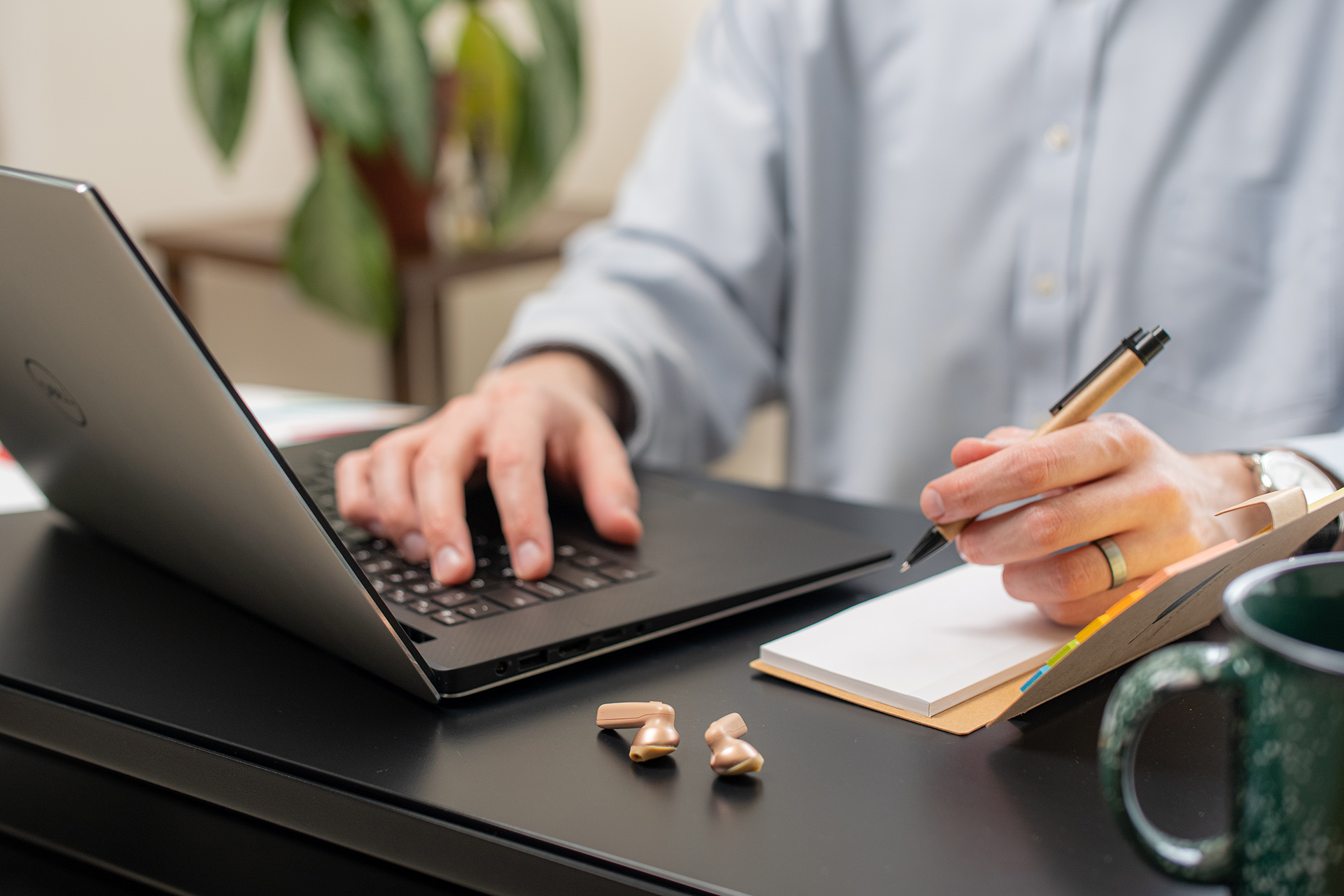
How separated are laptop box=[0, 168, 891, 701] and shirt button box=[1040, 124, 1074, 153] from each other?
18.2 inches

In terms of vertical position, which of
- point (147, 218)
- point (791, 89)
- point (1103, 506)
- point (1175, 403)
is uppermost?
point (147, 218)

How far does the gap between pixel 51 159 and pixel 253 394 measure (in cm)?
109

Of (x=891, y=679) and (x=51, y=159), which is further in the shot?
(x=51, y=159)

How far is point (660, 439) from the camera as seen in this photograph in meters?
0.87

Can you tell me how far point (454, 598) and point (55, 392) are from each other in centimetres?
17

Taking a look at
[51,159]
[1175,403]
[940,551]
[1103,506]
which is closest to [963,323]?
[1175,403]

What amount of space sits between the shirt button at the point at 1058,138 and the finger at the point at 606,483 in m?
0.46

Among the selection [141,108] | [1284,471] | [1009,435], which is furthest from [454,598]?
[141,108]

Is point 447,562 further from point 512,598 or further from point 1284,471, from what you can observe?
point 1284,471

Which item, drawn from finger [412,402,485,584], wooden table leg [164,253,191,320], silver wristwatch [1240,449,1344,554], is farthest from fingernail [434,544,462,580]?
wooden table leg [164,253,191,320]

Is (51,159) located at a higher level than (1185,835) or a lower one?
higher

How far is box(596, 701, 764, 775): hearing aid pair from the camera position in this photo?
12.7 inches

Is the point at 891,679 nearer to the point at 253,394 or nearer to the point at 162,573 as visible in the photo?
the point at 162,573

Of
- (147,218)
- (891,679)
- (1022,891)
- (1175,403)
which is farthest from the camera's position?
(147,218)
